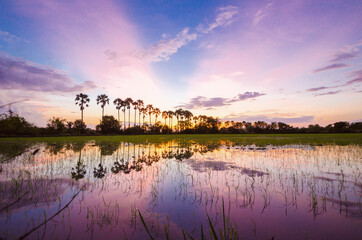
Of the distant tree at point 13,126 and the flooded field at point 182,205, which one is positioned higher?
the distant tree at point 13,126

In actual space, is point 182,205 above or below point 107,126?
below

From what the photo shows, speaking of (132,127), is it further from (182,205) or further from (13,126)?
(182,205)

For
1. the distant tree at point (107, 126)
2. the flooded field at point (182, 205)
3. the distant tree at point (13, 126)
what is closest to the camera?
the flooded field at point (182, 205)

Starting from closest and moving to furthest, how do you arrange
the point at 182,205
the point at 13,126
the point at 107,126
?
the point at 182,205, the point at 13,126, the point at 107,126

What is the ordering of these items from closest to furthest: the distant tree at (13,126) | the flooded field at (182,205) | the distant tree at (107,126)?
the flooded field at (182,205), the distant tree at (13,126), the distant tree at (107,126)

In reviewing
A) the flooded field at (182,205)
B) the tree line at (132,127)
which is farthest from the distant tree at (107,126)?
the flooded field at (182,205)

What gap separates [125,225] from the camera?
15.7ft

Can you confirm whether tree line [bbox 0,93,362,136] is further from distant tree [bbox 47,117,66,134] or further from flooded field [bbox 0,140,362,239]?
flooded field [bbox 0,140,362,239]

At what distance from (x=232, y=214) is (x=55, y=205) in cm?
610

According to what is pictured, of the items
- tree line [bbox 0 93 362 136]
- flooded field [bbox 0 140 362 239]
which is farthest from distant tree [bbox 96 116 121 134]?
flooded field [bbox 0 140 362 239]

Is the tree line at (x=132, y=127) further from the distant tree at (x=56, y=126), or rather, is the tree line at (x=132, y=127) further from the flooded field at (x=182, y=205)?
the flooded field at (x=182, y=205)

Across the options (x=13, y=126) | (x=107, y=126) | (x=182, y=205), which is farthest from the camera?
(x=107, y=126)

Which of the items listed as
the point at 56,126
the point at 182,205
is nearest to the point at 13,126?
the point at 56,126

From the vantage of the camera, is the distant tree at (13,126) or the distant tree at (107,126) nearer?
the distant tree at (13,126)
